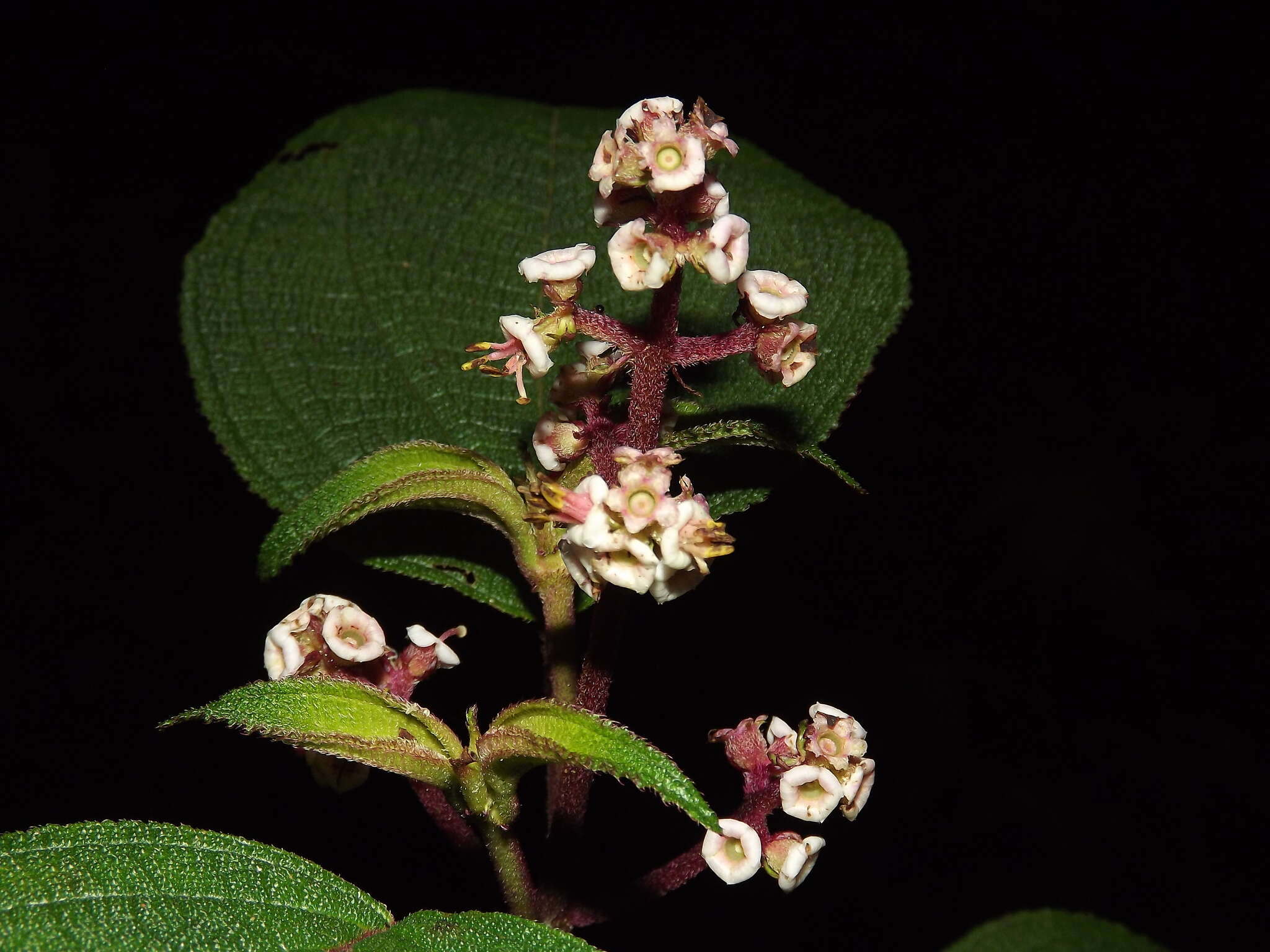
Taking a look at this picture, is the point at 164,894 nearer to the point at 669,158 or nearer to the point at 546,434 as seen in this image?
the point at 546,434

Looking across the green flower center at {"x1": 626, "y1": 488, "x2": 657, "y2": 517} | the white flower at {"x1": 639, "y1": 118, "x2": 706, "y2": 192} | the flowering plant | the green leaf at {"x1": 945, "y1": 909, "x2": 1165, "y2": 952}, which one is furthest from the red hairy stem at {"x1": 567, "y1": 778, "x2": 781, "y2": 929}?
the green leaf at {"x1": 945, "y1": 909, "x2": 1165, "y2": 952}

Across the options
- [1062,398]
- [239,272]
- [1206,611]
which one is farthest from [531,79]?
[1206,611]

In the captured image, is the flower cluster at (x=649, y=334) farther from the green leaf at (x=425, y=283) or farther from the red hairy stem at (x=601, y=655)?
the green leaf at (x=425, y=283)

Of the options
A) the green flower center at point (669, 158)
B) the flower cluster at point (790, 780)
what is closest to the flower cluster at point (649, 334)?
the green flower center at point (669, 158)

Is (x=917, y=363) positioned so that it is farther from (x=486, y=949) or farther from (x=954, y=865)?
(x=486, y=949)

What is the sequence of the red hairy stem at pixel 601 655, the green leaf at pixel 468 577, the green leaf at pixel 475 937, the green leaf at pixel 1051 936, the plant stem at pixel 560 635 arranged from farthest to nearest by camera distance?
the green leaf at pixel 1051 936, the green leaf at pixel 468 577, the plant stem at pixel 560 635, the red hairy stem at pixel 601 655, the green leaf at pixel 475 937

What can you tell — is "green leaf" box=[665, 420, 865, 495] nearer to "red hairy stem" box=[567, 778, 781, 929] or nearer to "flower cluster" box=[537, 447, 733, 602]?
"flower cluster" box=[537, 447, 733, 602]

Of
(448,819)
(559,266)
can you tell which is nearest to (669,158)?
(559,266)
